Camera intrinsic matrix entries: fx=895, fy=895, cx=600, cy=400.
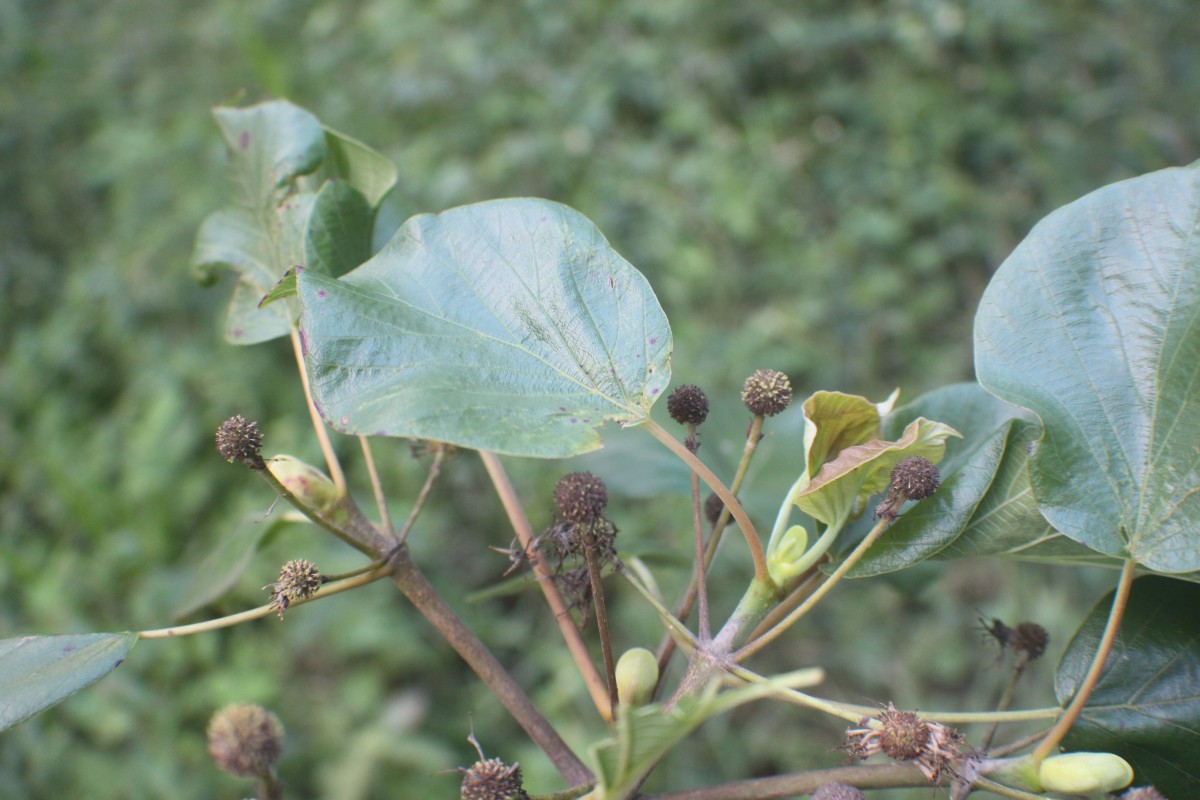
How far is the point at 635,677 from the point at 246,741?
30cm

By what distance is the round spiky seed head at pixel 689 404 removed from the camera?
0.55 meters

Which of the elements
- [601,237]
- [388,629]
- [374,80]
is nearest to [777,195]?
[374,80]

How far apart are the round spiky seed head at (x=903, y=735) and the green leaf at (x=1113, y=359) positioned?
0.43 feet

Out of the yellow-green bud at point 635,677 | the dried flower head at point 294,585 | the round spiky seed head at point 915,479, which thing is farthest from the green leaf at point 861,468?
the dried flower head at point 294,585

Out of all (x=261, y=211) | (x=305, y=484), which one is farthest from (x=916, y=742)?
(x=261, y=211)

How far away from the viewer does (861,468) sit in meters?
0.47

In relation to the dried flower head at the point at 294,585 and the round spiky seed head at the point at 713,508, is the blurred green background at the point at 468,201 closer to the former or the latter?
the round spiky seed head at the point at 713,508

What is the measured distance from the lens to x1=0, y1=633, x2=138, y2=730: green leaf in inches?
18.5

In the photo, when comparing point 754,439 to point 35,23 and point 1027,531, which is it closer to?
point 1027,531

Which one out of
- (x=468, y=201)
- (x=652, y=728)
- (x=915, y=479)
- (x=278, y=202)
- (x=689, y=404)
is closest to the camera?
(x=652, y=728)

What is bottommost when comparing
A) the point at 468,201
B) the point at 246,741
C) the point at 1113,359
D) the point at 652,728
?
the point at 246,741

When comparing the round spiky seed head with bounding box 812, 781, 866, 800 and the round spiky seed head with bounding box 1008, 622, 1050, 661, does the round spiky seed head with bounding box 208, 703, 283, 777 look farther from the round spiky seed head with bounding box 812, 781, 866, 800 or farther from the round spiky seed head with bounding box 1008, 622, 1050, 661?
the round spiky seed head with bounding box 1008, 622, 1050, 661

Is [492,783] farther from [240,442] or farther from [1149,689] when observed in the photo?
[1149,689]

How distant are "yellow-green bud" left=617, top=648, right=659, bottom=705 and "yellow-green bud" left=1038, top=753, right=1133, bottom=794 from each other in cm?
20
